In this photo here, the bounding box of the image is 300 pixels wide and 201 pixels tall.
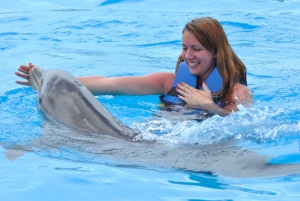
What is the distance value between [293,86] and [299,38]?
3800 millimetres

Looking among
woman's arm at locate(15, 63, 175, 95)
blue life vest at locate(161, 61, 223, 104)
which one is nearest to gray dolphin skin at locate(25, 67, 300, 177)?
woman's arm at locate(15, 63, 175, 95)

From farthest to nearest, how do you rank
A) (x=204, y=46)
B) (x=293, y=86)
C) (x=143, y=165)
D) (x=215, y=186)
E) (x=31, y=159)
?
(x=293, y=86) < (x=204, y=46) < (x=31, y=159) < (x=143, y=165) < (x=215, y=186)

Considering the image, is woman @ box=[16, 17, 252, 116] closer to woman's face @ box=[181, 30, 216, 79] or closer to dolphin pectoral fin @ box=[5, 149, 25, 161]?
woman's face @ box=[181, 30, 216, 79]

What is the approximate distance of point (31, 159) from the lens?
5.21 m

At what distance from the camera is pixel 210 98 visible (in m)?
6.08

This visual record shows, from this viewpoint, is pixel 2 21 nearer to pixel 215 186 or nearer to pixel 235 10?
pixel 235 10

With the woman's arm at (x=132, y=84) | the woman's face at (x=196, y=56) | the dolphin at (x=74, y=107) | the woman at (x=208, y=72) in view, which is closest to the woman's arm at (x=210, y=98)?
the woman at (x=208, y=72)

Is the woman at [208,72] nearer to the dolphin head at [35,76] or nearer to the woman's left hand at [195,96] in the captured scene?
the woman's left hand at [195,96]

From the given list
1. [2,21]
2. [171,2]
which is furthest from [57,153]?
[171,2]

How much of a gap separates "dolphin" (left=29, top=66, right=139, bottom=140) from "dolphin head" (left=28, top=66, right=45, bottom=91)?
7.3 inches

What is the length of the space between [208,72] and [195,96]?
52 centimetres

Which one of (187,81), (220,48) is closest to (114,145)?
(187,81)

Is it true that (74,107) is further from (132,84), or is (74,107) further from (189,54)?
(189,54)

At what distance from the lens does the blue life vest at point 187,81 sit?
20.8ft
